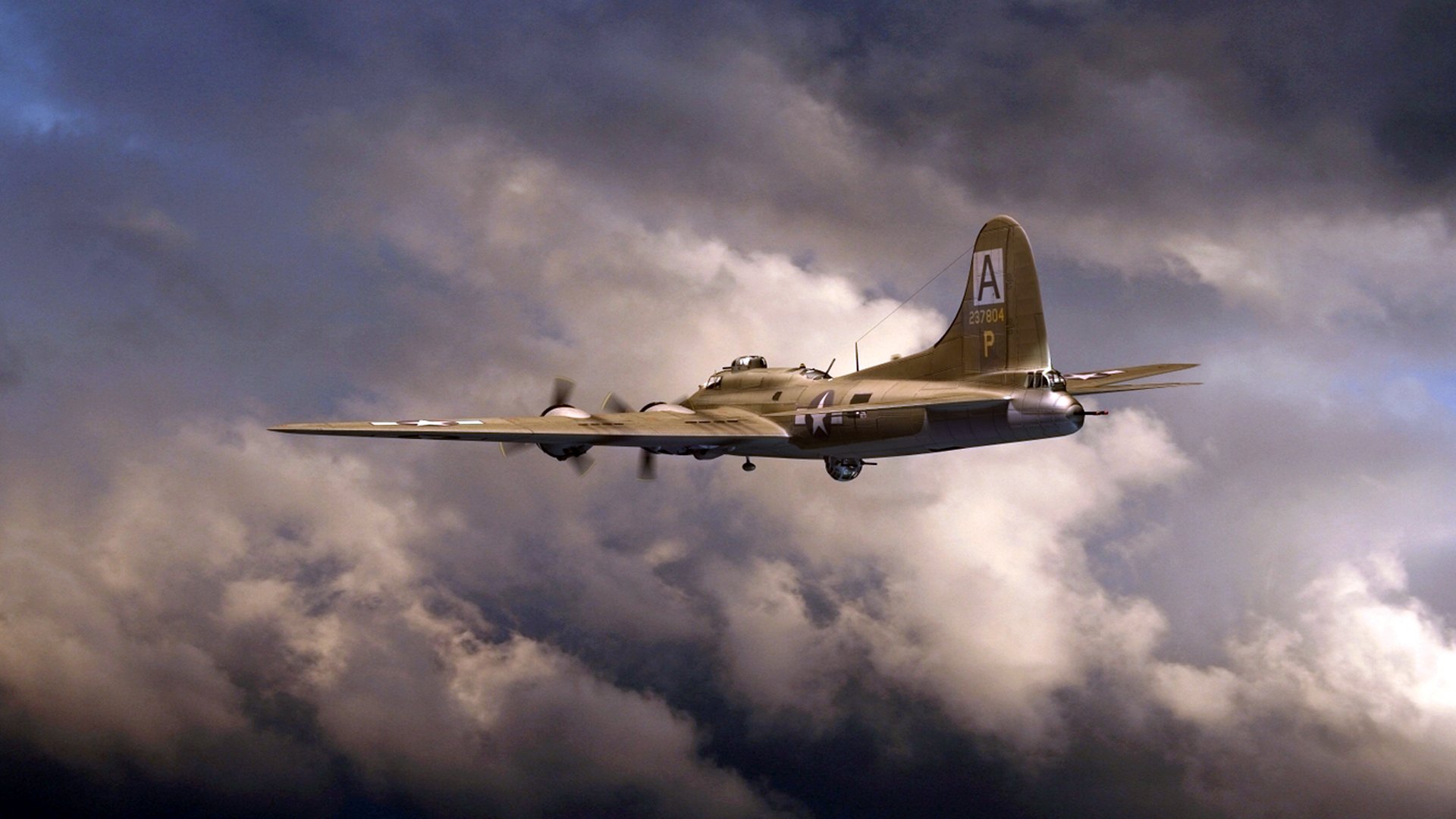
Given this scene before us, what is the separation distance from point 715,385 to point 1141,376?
71.1 ft

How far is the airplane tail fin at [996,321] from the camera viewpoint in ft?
181


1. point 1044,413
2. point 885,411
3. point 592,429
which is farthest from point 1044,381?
point 592,429

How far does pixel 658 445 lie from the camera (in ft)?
197

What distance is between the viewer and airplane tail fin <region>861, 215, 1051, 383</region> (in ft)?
181

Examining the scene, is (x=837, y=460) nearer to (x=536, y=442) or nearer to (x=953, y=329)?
(x=953, y=329)

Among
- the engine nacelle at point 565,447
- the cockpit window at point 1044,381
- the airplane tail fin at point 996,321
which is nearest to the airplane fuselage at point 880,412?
the cockpit window at point 1044,381

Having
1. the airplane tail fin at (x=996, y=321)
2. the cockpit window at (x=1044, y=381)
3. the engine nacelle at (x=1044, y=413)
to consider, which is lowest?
the engine nacelle at (x=1044, y=413)

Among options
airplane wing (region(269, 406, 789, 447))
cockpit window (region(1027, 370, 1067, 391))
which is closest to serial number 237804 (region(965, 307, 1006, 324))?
cockpit window (region(1027, 370, 1067, 391))

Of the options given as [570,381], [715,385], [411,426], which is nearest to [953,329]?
[715,385]

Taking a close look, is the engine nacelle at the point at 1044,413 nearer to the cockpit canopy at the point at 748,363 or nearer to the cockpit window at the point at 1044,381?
the cockpit window at the point at 1044,381

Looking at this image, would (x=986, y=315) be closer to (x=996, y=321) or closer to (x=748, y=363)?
(x=996, y=321)

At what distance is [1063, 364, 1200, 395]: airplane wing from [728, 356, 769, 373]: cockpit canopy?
15096 millimetres

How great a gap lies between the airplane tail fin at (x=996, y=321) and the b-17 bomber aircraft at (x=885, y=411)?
0.05 meters

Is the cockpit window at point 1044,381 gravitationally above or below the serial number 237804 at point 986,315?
below
